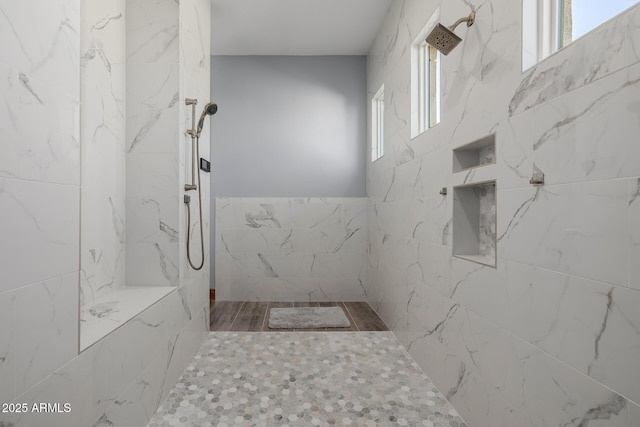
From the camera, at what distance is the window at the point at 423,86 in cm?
225

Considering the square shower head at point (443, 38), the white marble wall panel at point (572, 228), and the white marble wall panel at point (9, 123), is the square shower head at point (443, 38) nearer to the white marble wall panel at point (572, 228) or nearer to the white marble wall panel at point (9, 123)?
the white marble wall panel at point (572, 228)

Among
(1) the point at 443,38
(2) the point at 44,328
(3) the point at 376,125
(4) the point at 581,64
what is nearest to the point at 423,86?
(1) the point at 443,38

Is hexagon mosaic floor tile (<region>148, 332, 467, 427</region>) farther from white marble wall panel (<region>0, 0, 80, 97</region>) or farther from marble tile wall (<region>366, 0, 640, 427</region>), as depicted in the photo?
white marble wall panel (<region>0, 0, 80, 97</region>)

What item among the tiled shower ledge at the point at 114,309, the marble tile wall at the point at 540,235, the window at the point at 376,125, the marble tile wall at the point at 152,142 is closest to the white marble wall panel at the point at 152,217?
the marble tile wall at the point at 152,142

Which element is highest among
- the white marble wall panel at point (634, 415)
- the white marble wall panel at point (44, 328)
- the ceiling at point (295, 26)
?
the ceiling at point (295, 26)

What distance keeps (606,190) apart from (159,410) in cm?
198

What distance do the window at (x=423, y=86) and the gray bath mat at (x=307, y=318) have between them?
67.1 inches

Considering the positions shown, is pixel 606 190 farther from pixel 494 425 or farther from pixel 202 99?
pixel 202 99

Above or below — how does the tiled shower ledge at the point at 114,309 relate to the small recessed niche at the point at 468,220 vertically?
below

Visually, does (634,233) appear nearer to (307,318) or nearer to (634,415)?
(634,415)

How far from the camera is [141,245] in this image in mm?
1982

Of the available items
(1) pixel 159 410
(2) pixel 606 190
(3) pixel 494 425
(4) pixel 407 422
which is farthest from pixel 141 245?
(2) pixel 606 190

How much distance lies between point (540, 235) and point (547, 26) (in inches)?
28.3

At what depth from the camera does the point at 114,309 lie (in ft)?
5.08
